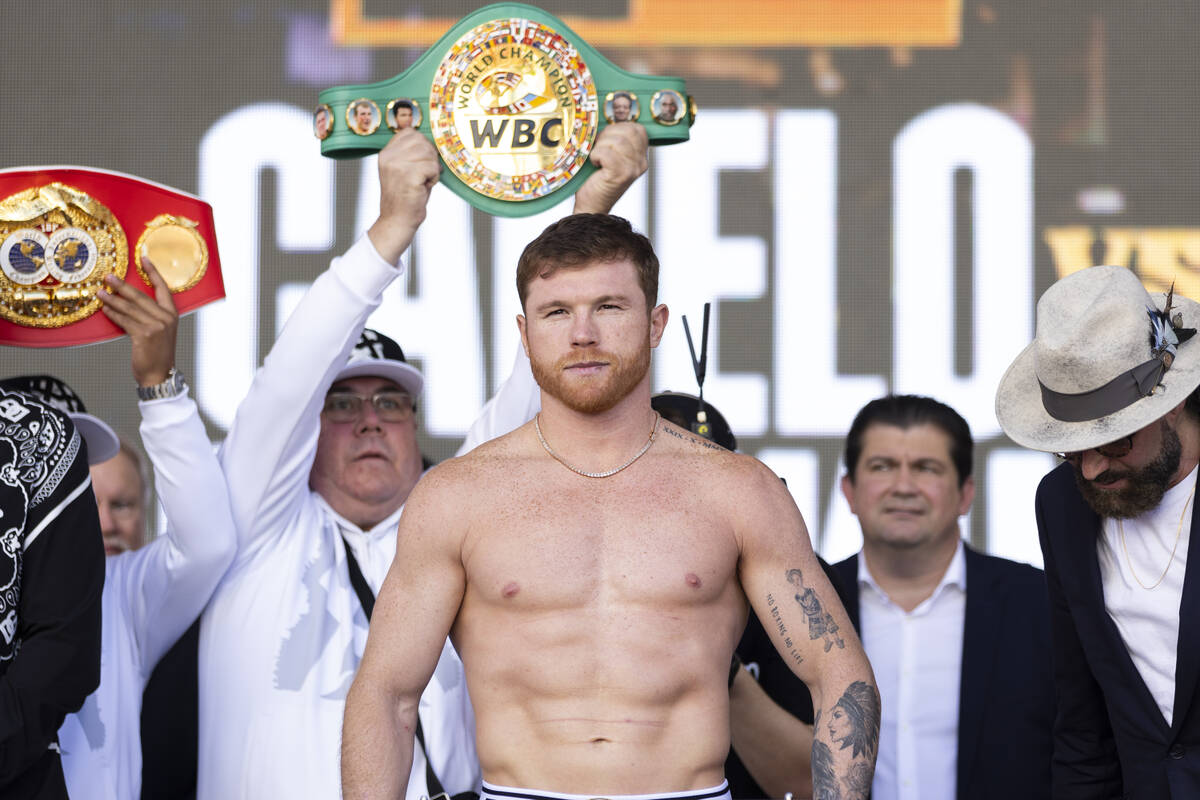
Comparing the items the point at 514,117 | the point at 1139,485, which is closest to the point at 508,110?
→ the point at 514,117

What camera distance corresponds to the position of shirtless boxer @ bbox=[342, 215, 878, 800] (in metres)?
2.55

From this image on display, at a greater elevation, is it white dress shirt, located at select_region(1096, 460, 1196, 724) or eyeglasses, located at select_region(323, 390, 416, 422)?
eyeglasses, located at select_region(323, 390, 416, 422)

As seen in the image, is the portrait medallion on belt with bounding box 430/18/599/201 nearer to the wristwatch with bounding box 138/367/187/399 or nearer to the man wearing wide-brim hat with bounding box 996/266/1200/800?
the wristwatch with bounding box 138/367/187/399

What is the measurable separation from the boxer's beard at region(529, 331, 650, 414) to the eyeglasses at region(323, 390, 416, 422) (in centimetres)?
100

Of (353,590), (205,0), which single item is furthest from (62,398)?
(205,0)

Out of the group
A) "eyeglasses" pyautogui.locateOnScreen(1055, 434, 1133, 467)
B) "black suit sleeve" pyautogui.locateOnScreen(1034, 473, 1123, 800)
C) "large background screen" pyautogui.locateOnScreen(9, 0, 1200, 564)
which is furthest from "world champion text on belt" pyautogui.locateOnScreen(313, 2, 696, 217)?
"large background screen" pyautogui.locateOnScreen(9, 0, 1200, 564)

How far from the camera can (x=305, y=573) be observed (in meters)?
3.31

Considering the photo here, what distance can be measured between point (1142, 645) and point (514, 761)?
1233 millimetres

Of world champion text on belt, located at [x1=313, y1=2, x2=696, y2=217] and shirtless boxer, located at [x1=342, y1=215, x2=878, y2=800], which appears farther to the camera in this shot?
world champion text on belt, located at [x1=313, y1=2, x2=696, y2=217]

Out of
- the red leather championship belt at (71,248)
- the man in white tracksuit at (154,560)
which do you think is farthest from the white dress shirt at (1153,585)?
the red leather championship belt at (71,248)

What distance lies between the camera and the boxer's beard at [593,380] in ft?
8.63

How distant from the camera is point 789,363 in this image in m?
4.71

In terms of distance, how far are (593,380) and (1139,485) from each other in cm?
106

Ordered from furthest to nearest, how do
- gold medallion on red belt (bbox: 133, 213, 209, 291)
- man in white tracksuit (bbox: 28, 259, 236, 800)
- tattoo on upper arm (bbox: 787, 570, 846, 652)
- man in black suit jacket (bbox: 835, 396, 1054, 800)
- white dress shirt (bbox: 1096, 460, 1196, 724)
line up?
man in black suit jacket (bbox: 835, 396, 1054, 800), gold medallion on red belt (bbox: 133, 213, 209, 291), man in white tracksuit (bbox: 28, 259, 236, 800), white dress shirt (bbox: 1096, 460, 1196, 724), tattoo on upper arm (bbox: 787, 570, 846, 652)
